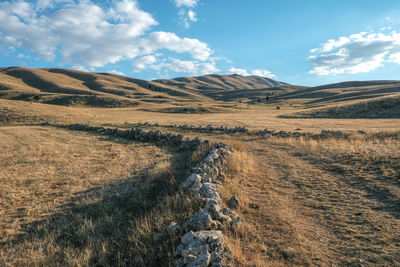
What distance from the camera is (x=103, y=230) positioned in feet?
19.9

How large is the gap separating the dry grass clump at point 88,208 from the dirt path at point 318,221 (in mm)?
2204

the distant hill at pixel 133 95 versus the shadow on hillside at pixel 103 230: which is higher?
the distant hill at pixel 133 95

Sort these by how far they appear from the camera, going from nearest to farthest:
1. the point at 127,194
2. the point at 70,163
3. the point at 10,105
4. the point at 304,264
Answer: the point at 304,264 < the point at 127,194 < the point at 70,163 < the point at 10,105

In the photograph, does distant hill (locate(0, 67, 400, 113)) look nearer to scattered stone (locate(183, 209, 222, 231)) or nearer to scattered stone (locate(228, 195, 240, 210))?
scattered stone (locate(228, 195, 240, 210))

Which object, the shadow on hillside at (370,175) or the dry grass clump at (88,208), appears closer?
the dry grass clump at (88,208)

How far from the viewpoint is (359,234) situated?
5.29 m

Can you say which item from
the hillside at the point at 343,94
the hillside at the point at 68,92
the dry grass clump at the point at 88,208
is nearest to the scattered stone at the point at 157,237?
the dry grass clump at the point at 88,208

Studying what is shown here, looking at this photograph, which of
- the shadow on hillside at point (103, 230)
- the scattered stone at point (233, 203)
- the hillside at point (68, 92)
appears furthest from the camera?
the hillside at point (68, 92)

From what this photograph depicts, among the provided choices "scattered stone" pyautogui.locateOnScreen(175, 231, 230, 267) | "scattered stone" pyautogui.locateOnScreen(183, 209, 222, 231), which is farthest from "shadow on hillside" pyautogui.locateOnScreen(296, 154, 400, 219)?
"scattered stone" pyautogui.locateOnScreen(175, 231, 230, 267)

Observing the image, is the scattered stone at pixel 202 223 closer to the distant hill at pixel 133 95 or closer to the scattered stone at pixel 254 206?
the scattered stone at pixel 254 206

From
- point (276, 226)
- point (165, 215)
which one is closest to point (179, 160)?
point (165, 215)

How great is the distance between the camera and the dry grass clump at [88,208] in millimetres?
4871

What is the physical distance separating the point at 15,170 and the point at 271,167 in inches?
591

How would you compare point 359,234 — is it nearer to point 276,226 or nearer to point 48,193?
point 276,226
